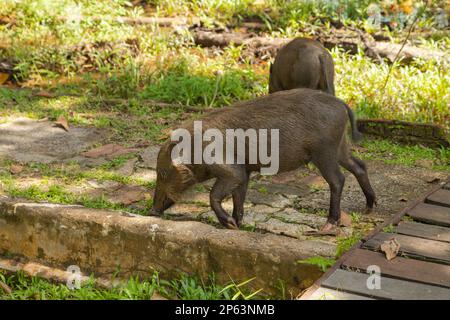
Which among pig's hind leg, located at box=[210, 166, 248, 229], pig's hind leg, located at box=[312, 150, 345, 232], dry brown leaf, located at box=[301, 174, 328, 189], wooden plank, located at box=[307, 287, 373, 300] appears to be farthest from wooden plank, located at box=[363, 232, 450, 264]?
dry brown leaf, located at box=[301, 174, 328, 189]

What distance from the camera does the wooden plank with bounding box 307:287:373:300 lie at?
3.82 m

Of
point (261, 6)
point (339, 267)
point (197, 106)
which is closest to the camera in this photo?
point (339, 267)

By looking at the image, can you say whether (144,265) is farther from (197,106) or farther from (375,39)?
(375,39)

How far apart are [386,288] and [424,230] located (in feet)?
3.38

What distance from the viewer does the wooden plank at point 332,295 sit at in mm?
3818

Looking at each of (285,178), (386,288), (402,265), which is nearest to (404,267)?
(402,265)

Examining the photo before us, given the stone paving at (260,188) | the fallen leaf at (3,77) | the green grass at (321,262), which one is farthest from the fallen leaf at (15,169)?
the fallen leaf at (3,77)

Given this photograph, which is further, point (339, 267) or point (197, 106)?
point (197, 106)

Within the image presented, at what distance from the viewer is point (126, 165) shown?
264 inches

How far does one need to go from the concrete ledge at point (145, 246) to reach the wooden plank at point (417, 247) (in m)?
0.34

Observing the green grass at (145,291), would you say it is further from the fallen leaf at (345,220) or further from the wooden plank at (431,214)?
the wooden plank at (431,214)
